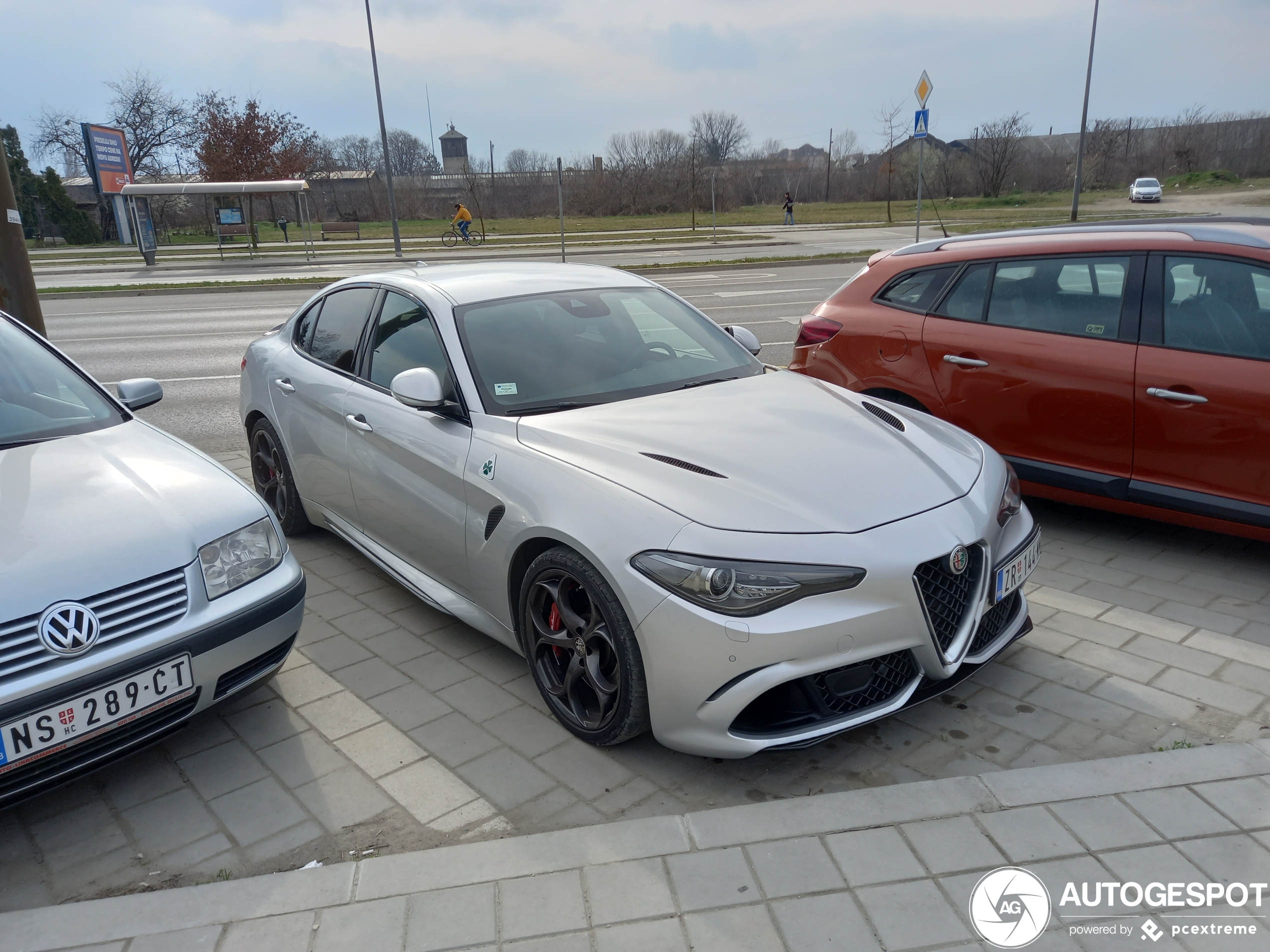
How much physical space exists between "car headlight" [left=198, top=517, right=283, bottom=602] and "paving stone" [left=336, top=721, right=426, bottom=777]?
0.69 m

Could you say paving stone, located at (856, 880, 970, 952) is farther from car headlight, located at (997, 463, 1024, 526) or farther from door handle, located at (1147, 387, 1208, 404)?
door handle, located at (1147, 387, 1208, 404)

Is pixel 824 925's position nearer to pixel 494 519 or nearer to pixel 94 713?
pixel 494 519

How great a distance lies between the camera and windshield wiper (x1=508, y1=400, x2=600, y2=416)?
351cm

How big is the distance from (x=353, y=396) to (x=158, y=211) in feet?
170

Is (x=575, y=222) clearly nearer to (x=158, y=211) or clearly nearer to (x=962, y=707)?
(x=158, y=211)

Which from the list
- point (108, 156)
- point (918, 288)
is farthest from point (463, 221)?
point (918, 288)

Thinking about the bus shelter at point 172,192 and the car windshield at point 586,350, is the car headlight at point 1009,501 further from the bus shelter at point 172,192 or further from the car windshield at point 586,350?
the bus shelter at point 172,192

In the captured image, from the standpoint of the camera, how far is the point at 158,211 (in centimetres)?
4812

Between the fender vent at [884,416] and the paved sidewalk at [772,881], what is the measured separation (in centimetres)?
139

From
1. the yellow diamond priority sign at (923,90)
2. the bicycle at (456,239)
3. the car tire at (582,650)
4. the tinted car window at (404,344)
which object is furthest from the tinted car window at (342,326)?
the bicycle at (456,239)

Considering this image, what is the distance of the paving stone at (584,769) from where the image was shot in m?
2.92

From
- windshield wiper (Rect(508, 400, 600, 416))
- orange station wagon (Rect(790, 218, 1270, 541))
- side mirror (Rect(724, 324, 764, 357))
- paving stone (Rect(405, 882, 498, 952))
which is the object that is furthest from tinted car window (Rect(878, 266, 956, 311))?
paving stone (Rect(405, 882, 498, 952))

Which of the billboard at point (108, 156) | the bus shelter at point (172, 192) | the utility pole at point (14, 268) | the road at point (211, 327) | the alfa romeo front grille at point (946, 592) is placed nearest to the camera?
the alfa romeo front grille at point (946, 592)

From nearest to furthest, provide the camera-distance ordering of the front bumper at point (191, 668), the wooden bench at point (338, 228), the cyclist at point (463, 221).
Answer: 1. the front bumper at point (191, 668)
2. the cyclist at point (463, 221)
3. the wooden bench at point (338, 228)
